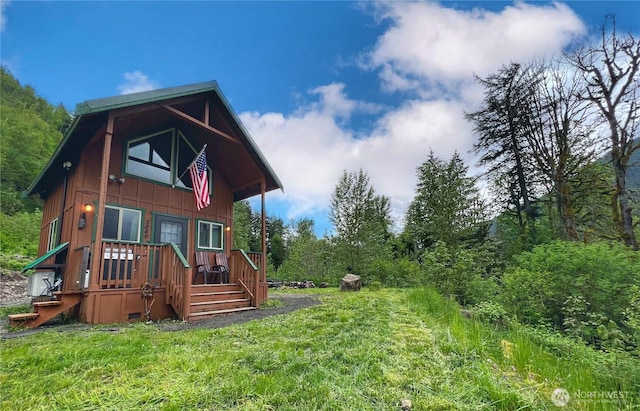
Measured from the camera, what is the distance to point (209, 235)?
9133mm

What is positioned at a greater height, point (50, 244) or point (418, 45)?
point (418, 45)

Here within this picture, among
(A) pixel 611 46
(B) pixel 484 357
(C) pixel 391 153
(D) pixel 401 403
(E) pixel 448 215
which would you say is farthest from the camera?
(C) pixel 391 153

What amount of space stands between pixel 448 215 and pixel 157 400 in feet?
50.1

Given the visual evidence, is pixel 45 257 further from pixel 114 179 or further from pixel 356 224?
pixel 356 224

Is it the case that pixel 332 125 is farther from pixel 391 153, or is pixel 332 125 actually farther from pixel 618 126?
pixel 618 126

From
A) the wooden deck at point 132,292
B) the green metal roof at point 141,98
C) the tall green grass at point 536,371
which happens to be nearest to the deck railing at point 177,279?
the wooden deck at point 132,292

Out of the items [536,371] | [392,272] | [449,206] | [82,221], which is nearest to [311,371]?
[536,371]

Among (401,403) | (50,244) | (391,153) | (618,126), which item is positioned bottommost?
(401,403)

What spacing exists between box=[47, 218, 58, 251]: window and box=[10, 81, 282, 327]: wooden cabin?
Result: 35mm

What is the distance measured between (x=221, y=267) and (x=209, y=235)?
125cm

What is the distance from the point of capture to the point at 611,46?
9.74 meters

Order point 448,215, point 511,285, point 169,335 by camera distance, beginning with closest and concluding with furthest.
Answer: point 169,335
point 511,285
point 448,215

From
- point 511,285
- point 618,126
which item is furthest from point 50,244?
point 618,126

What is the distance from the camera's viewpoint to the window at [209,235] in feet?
29.3
